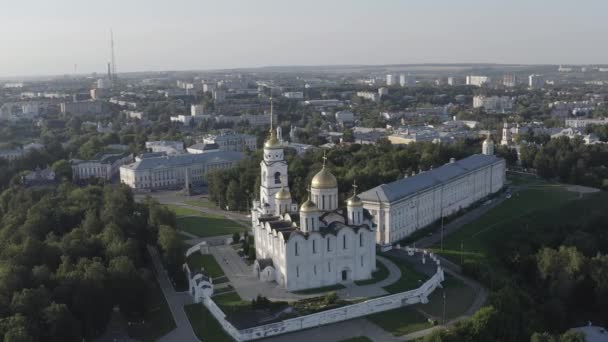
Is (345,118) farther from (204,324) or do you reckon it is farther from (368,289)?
(204,324)

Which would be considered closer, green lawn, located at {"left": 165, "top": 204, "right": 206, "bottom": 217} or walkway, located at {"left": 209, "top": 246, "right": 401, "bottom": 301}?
walkway, located at {"left": 209, "top": 246, "right": 401, "bottom": 301}

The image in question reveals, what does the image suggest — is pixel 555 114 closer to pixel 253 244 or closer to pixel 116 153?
pixel 116 153

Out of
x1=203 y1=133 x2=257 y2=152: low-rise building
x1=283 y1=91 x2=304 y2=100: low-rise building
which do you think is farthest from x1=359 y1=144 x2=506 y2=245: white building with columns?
x1=283 y1=91 x2=304 y2=100: low-rise building

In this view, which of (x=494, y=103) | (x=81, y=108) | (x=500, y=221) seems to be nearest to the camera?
(x=500, y=221)

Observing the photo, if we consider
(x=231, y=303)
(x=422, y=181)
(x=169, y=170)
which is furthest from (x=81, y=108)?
(x=231, y=303)

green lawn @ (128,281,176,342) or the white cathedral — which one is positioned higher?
the white cathedral

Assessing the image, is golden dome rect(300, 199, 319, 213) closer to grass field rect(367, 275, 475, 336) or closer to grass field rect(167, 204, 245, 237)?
grass field rect(367, 275, 475, 336)

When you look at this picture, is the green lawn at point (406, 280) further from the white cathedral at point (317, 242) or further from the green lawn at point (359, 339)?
the green lawn at point (359, 339)
